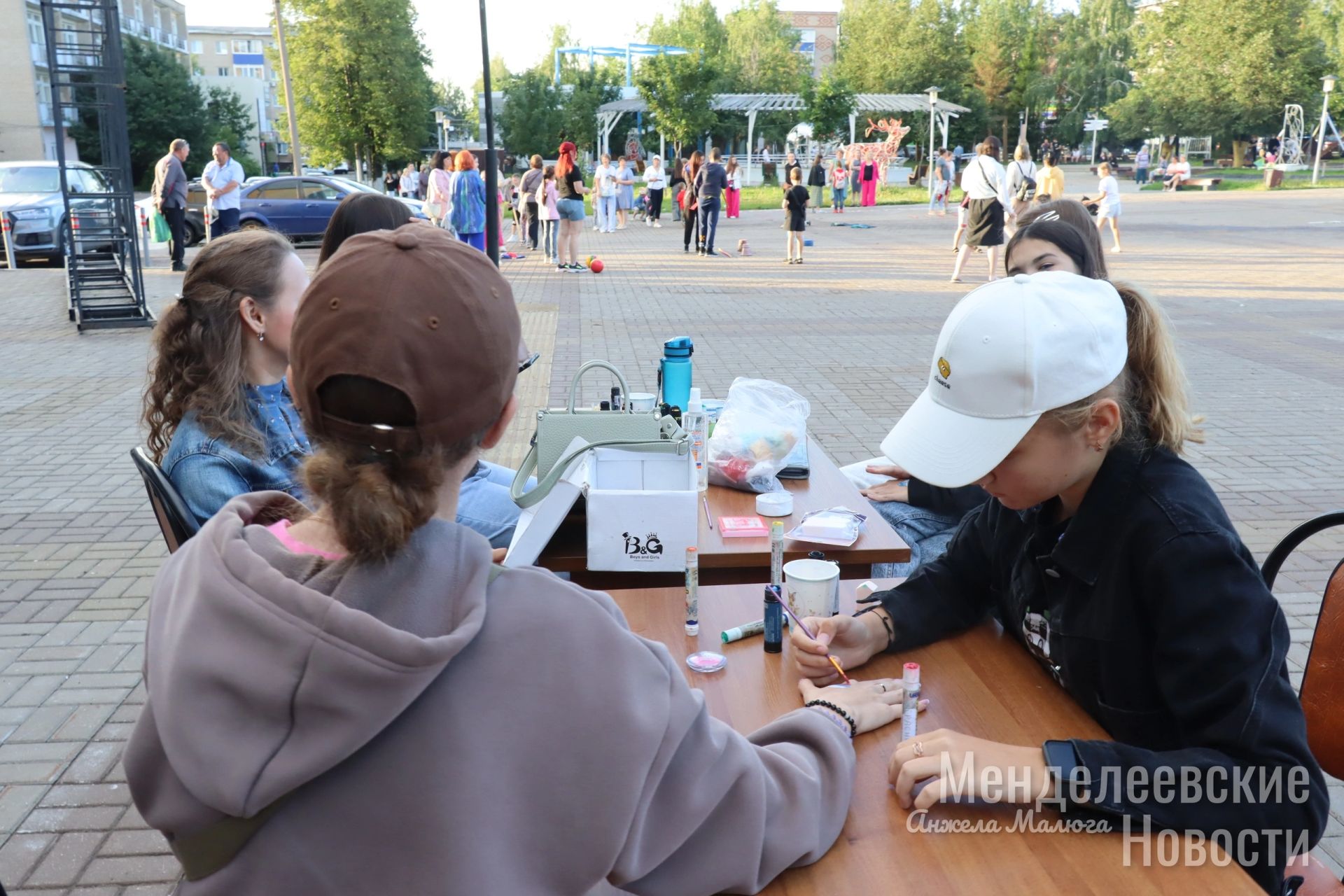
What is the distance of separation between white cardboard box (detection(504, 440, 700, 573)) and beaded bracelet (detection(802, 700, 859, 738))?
0.97 meters

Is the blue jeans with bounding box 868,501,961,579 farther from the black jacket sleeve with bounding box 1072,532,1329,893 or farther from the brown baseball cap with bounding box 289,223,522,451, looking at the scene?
the brown baseball cap with bounding box 289,223,522,451

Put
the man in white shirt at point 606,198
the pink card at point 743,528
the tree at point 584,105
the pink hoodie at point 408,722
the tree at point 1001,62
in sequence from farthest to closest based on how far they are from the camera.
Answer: the tree at point 1001,62, the tree at point 584,105, the man in white shirt at point 606,198, the pink card at point 743,528, the pink hoodie at point 408,722

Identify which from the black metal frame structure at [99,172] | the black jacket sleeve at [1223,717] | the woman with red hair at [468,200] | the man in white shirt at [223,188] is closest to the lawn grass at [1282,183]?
the woman with red hair at [468,200]

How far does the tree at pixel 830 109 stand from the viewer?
1587 inches

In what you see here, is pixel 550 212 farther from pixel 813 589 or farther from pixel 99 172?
pixel 813 589

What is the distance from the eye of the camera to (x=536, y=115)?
2375 inches

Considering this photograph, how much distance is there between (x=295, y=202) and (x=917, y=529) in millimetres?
20619

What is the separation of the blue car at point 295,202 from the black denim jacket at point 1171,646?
2112 centimetres

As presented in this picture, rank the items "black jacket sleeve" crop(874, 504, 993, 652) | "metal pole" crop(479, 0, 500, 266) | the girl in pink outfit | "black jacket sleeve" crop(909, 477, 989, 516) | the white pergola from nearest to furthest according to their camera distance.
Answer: "black jacket sleeve" crop(874, 504, 993, 652)
"black jacket sleeve" crop(909, 477, 989, 516)
"metal pole" crop(479, 0, 500, 266)
the girl in pink outfit
the white pergola

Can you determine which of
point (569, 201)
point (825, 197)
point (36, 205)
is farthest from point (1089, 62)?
point (36, 205)

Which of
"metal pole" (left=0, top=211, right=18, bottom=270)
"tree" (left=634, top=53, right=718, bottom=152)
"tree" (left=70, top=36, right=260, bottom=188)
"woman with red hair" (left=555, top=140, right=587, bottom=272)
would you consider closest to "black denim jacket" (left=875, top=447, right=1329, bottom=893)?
"woman with red hair" (left=555, top=140, right=587, bottom=272)

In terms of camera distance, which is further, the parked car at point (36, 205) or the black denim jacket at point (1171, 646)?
the parked car at point (36, 205)

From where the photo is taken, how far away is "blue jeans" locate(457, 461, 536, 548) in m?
3.38

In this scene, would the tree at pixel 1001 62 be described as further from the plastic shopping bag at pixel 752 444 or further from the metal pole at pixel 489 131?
the plastic shopping bag at pixel 752 444
